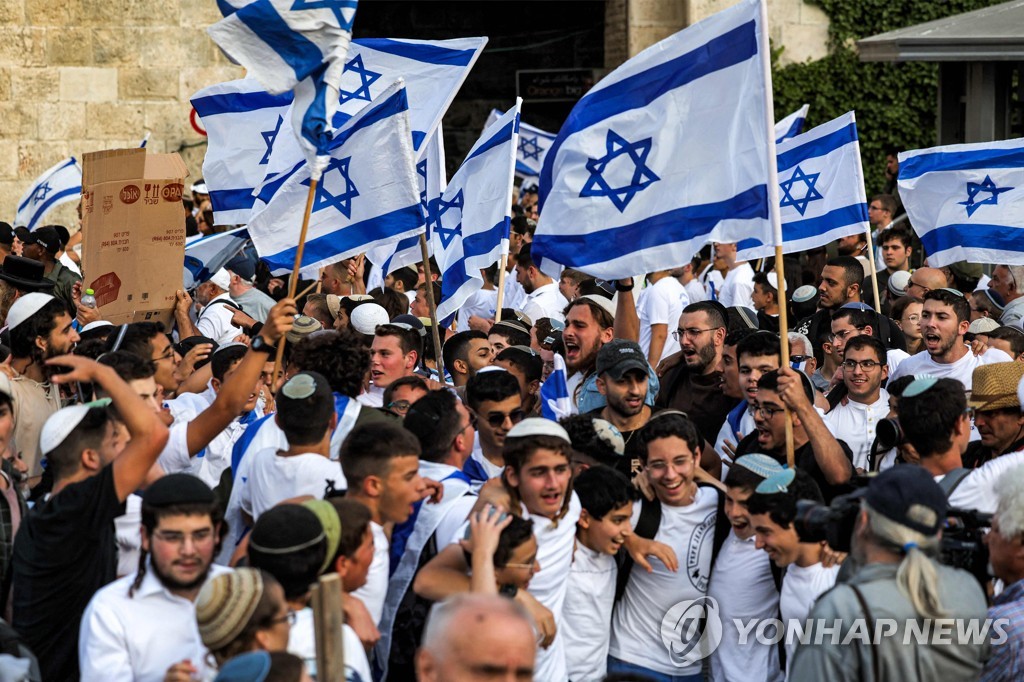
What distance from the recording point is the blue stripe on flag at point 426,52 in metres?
9.40

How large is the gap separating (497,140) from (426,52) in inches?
36.5

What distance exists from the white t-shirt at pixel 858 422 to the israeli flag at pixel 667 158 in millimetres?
1188

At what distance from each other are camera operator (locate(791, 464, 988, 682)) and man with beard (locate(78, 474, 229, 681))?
67.7 inches

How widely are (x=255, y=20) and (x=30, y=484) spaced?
237 centimetres

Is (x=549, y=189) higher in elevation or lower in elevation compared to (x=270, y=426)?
higher

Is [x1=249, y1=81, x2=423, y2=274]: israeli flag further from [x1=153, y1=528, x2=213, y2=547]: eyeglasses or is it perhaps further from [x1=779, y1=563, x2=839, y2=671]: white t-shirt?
[x1=153, y1=528, x2=213, y2=547]: eyeglasses

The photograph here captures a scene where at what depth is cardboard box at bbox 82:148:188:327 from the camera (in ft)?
28.2

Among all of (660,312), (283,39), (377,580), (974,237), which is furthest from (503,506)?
(974,237)

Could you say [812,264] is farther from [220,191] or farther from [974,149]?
[220,191]

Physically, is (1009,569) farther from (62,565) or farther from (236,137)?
(236,137)

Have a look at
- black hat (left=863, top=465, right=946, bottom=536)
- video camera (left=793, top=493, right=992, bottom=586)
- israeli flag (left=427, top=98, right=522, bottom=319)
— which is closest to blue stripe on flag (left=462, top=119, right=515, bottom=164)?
israeli flag (left=427, top=98, right=522, bottom=319)

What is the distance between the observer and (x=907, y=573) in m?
3.79

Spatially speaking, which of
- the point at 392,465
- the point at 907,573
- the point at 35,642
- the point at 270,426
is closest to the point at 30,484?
the point at 270,426

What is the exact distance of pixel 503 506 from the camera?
15.6ft
